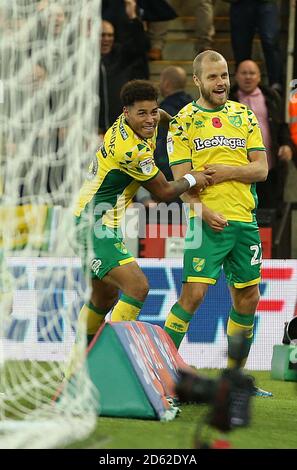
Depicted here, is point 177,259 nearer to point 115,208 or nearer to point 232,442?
point 115,208

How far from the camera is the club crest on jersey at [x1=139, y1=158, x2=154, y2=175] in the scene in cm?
717

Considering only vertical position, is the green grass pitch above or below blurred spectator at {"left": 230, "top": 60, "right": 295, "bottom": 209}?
below

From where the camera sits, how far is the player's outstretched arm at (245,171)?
25.4 ft

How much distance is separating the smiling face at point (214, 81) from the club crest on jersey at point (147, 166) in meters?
0.86

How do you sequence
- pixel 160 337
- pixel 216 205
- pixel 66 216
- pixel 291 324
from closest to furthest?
pixel 66 216 → pixel 160 337 → pixel 216 205 → pixel 291 324

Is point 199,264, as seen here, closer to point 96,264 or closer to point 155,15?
point 96,264

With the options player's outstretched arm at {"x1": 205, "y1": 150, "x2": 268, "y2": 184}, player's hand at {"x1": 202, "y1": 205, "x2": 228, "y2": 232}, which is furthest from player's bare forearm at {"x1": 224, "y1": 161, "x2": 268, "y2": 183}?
player's hand at {"x1": 202, "y1": 205, "x2": 228, "y2": 232}

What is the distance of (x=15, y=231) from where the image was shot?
19.3 ft

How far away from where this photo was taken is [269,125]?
11.8m

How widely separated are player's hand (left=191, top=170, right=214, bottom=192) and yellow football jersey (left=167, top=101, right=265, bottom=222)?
14 centimetres

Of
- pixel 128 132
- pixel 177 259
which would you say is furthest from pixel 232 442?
pixel 177 259

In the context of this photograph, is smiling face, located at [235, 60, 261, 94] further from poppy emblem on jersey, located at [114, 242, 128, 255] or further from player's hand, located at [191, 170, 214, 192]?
poppy emblem on jersey, located at [114, 242, 128, 255]
